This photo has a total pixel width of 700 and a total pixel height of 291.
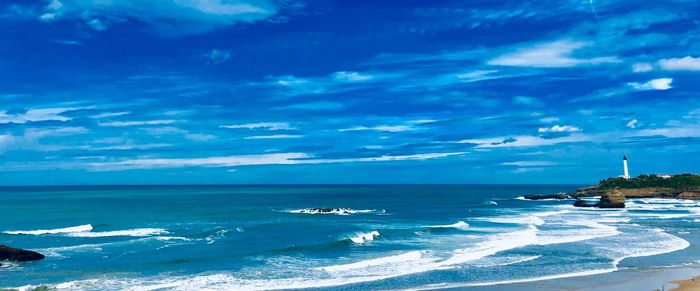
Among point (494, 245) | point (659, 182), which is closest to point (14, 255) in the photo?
point (494, 245)

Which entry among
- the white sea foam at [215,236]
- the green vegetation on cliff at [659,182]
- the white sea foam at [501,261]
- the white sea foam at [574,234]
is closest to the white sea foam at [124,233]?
the white sea foam at [215,236]

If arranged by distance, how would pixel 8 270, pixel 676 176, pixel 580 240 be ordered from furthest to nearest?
pixel 676 176
pixel 580 240
pixel 8 270

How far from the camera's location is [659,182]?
103688 mm

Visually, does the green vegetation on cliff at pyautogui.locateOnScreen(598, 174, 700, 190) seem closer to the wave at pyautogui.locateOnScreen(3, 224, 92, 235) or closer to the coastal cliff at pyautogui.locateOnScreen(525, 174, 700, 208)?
the coastal cliff at pyautogui.locateOnScreen(525, 174, 700, 208)

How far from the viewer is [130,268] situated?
27406 mm

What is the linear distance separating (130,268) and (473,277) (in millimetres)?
15538

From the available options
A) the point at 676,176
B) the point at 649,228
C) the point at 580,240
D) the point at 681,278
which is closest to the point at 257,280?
the point at 681,278

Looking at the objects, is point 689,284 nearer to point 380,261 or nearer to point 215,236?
point 380,261

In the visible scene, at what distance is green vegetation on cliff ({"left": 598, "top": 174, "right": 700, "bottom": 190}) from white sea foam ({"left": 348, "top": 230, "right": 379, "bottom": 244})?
77.2 meters

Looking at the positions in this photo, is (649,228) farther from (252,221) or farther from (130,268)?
(130,268)

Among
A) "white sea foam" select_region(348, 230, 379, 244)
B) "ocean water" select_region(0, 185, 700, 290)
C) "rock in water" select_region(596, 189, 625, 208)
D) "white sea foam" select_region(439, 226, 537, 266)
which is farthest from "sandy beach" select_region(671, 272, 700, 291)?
"rock in water" select_region(596, 189, 625, 208)

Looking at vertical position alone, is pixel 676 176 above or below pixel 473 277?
above

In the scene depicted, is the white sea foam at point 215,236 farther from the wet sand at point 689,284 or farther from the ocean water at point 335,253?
the wet sand at point 689,284

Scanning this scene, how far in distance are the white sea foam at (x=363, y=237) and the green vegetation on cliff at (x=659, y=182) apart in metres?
77.2
